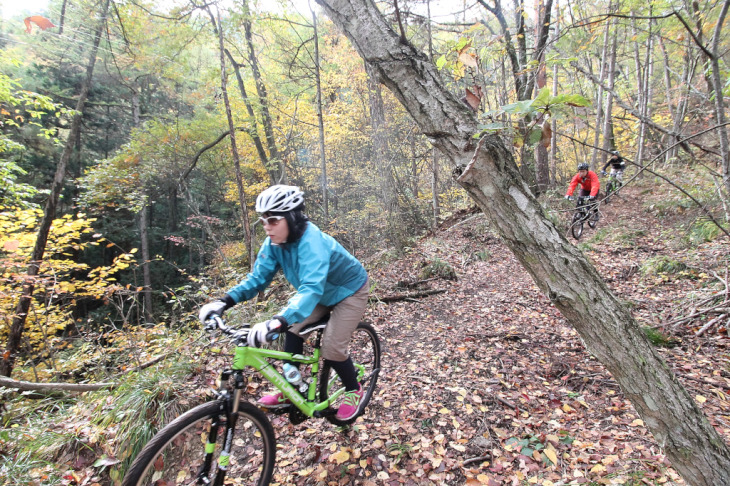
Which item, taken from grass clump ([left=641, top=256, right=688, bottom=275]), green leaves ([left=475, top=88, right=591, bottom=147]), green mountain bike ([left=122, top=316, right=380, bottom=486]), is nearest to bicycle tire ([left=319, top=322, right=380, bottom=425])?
green mountain bike ([left=122, top=316, right=380, bottom=486])

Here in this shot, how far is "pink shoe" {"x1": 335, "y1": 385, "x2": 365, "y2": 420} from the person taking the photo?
2.76 meters

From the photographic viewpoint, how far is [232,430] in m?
2.06

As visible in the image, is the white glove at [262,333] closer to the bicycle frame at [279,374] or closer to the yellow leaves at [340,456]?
the bicycle frame at [279,374]

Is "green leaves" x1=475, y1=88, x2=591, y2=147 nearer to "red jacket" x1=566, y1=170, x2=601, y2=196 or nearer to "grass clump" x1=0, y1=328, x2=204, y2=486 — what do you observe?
"grass clump" x1=0, y1=328, x2=204, y2=486

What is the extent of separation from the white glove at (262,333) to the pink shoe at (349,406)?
1.22 m

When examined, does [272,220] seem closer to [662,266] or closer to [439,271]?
[439,271]

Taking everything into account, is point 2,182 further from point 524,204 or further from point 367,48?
point 524,204

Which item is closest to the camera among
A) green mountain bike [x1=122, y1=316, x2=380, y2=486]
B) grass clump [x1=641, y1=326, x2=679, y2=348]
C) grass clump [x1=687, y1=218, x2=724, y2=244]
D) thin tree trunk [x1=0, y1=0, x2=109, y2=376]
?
green mountain bike [x1=122, y1=316, x2=380, y2=486]

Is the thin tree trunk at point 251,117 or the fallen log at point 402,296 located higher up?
the thin tree trunk at point 251,117

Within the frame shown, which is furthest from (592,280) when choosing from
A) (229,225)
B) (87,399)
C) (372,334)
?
(229,225)

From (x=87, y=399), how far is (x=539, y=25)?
1181 centimetres

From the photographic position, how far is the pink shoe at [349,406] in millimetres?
2765

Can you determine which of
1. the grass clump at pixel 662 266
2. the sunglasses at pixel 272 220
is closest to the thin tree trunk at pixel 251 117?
the sunglasses at pixel 272 220

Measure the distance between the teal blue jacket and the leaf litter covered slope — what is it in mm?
1331
